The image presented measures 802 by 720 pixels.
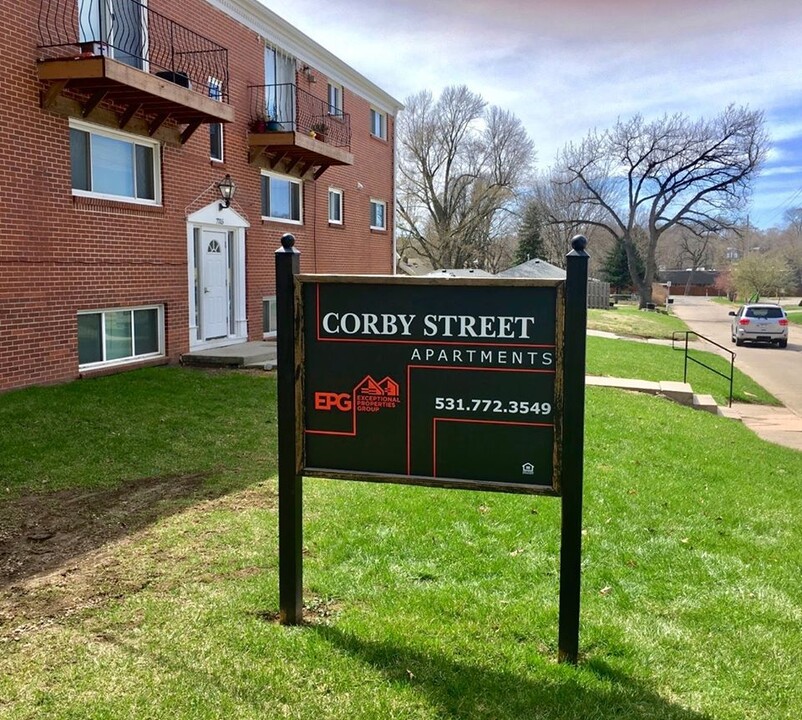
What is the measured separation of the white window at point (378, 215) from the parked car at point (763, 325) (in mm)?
13786

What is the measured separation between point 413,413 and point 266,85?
552 inches

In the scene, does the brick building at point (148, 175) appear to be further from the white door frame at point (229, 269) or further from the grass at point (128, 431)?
the grass at point (128, 431)

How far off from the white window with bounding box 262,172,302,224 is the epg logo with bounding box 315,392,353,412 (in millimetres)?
12861

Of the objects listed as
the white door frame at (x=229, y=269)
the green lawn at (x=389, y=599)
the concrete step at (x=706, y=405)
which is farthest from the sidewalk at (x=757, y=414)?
the white door frame at (x=229, y=269)

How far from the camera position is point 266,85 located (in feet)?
51.3

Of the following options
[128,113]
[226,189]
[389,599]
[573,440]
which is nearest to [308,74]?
[226,189]

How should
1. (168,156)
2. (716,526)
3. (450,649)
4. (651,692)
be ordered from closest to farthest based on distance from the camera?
(651,692) → (450,649) → (716,526) → (168,156)

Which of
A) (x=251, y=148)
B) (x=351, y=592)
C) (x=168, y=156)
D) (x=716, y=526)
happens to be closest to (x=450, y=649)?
(x=351, y=592)

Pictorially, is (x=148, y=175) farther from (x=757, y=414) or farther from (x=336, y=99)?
(x=757, y=414)

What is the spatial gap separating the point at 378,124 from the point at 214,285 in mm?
10524

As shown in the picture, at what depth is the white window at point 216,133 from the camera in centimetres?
1373

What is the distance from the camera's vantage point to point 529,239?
6806cm

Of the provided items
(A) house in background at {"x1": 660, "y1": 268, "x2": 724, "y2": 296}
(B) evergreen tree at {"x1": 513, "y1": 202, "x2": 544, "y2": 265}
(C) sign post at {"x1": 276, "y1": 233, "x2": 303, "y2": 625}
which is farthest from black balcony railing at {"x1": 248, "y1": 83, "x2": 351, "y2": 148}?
(A) house in background at {"x1": 660, "y1": 268, "x2": 724, "y2": 296}

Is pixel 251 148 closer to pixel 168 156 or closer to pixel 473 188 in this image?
pixel 168 156
